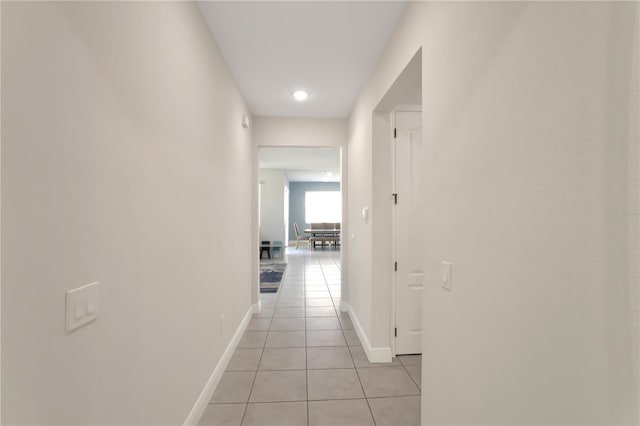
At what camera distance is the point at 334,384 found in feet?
6.96

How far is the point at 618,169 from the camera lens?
535 millimetres

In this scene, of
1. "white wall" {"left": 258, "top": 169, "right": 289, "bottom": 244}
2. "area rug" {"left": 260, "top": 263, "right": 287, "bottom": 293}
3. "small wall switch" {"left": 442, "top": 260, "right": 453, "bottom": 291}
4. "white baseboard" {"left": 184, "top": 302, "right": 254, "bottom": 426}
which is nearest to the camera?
"small wall switch" {"left": 442, "top": 260, "right": 453, "bottom": 291}

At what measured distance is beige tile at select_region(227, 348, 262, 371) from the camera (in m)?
2.33

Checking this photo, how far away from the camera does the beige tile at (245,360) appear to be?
2334 mm

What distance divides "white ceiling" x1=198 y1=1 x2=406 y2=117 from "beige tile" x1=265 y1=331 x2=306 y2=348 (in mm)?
2723

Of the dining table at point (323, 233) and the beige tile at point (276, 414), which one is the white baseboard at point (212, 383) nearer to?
the beige tile at point (276, 414)

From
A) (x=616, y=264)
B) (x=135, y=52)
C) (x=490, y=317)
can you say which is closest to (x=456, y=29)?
(x=616, y=264)

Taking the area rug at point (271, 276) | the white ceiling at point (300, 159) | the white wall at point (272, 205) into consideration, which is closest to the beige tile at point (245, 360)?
the area rug at point (271, 276)

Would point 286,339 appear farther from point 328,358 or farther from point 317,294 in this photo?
point 317,294

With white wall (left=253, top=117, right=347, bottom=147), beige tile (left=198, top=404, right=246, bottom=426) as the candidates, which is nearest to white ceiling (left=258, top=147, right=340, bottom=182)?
white wall (left=253, top=117, right=347, bottom=147)

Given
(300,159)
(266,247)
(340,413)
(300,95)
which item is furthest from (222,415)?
(266,247)

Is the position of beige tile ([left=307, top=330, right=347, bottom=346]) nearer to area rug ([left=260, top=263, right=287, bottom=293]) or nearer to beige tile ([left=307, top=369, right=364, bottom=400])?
beige tile ([left=307, top=369, right=364, bottom=400])

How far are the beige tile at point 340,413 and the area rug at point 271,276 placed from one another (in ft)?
9.66

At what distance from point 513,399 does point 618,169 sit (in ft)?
2.30
